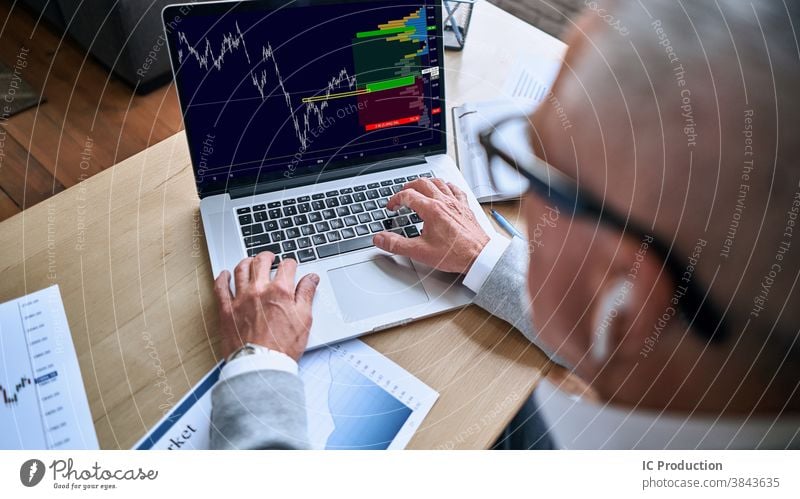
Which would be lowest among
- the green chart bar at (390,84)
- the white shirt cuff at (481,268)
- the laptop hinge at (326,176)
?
the white shirt cuff at (481,268)

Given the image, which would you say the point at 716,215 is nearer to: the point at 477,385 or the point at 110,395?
the point at 477,385

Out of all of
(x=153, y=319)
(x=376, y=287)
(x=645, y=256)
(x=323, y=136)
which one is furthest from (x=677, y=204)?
(x=153, y=319)

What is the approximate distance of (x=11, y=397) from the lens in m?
0.52

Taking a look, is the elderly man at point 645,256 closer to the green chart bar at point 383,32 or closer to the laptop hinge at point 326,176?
the laptop hinge at point 326,176

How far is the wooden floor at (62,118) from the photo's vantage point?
4.13 feet

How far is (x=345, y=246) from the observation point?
2.15ft

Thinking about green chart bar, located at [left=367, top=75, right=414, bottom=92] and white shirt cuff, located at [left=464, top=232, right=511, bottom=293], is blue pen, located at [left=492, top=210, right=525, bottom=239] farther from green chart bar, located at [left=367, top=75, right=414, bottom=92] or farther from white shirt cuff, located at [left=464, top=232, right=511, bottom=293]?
green chart bar, located at [left=367, top=75, right=414, bottom=92]

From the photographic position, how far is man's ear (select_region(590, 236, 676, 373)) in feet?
2.01

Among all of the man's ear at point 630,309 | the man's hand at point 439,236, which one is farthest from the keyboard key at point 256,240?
the man's ear at point 630,309

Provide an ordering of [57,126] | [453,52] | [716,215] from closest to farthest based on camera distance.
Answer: [716,215], [453,52], [57,126]

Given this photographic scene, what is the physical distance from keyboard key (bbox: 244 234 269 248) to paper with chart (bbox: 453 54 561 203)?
27cm

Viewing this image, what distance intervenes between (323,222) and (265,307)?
138mm

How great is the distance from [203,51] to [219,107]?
64 millimetres
